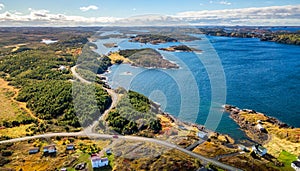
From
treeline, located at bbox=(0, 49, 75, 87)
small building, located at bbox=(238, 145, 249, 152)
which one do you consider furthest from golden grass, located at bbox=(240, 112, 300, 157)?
treeline, located at bbox=(0, 49, 75, 87)

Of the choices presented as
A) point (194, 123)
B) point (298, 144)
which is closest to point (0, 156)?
point (194, 123)

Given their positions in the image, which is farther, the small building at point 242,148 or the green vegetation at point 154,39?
the green vegetation at point 154,39

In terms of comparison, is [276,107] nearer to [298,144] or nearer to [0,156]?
[298,144]

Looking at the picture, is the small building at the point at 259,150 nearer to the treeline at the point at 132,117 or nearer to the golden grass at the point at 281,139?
the golden grass at the point at 281,139

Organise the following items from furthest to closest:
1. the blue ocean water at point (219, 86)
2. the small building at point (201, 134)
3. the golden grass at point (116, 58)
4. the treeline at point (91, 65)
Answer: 1. the golden grass at point (116, 58)
2. the treeline at point (91, 65)
3. the blue ocean water at point (219, 86)
4. the small building at point (201, 134)

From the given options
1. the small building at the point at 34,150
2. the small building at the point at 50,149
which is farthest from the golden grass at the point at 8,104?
the small building at the point at 50,149
